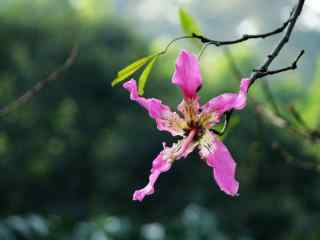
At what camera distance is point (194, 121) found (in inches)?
21.9

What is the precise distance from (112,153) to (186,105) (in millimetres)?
4821

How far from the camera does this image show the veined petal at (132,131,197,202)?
0.50 m

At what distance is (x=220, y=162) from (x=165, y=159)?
4 cm

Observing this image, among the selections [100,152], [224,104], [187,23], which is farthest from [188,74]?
[100,152]

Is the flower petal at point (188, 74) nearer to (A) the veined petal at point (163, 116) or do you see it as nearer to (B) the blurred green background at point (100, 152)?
(A) the veined petal at point (163, 116)

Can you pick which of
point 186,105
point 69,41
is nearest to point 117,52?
point 69,41

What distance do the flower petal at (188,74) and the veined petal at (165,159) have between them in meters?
0.04

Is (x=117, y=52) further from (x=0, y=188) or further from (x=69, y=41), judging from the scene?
(x=0, y=188)

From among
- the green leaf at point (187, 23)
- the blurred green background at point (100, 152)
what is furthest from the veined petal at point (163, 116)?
the blurred green background at point (100, 152)

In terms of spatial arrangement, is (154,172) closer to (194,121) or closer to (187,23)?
(194,121)

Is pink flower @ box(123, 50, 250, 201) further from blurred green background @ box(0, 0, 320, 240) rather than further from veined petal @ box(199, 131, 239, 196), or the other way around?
blurred green background @ box(0, 0, 320, 240)

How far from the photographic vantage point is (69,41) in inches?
219

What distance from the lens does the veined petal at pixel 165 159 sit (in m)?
0.50

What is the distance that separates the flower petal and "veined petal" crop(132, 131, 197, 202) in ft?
0.12
